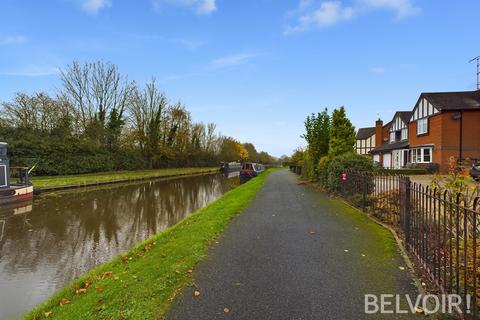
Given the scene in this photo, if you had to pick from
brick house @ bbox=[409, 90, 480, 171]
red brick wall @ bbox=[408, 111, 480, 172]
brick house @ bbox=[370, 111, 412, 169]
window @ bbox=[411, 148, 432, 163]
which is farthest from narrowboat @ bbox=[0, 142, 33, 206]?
brick house @ bbox=[370, 111, 412, 169]

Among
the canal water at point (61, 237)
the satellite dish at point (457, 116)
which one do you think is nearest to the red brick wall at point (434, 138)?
the satellite dish at point (457, 116)

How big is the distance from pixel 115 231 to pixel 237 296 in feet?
25.3

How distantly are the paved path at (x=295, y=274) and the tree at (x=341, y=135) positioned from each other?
1030cm

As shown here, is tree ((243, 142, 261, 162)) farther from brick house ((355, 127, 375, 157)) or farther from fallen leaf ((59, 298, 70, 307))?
fallen leaf ((59, 298, 70, 307))

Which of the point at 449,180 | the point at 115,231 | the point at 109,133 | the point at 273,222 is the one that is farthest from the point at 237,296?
the point at 109,133

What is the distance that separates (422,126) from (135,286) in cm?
3497

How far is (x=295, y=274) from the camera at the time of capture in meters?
4.54

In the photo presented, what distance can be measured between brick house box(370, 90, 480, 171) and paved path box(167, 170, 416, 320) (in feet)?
74.1

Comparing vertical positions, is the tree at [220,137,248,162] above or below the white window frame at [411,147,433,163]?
above

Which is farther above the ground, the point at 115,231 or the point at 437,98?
the point at 437,98

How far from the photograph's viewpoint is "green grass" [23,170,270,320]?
3.75 meters

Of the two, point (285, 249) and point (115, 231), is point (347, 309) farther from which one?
point (115, 231)

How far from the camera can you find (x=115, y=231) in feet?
33.5

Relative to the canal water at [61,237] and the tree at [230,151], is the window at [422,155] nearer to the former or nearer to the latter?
the canal water at [61,237]
